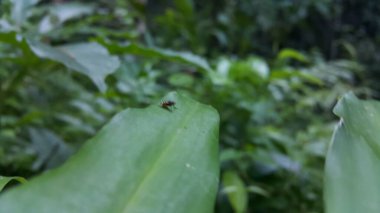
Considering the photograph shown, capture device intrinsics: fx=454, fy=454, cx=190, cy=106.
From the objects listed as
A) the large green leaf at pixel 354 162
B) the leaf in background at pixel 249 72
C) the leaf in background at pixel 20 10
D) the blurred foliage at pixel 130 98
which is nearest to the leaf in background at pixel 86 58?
the blurred foliage at pixel 130 98

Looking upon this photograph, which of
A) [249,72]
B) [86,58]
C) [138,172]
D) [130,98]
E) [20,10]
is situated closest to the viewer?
[138,172]

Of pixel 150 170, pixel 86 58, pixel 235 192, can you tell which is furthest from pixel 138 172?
pixel 235 192

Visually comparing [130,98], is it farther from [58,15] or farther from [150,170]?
[150,170]

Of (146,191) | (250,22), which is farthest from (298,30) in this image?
(146,191)

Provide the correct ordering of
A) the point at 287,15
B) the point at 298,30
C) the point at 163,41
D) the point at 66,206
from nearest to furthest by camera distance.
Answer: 1. the point at 66,206
2. the point at 163,41
3. the point at 287,15
4. the point at 298,30

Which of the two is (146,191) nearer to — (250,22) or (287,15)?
(250,22)
